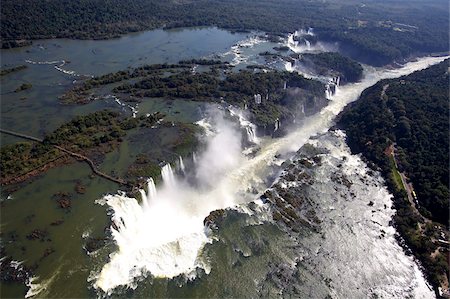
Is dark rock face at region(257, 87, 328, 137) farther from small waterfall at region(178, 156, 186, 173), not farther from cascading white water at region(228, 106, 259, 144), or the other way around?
small waterfall at region(178, 156, 186, 173)

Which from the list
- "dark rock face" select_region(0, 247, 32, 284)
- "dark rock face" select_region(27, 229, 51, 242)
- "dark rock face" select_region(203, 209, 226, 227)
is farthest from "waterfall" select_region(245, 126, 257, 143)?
"dark rock face" select_region(0, 247, 32, 284)

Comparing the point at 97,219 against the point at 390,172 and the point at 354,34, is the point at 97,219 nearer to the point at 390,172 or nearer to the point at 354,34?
the point at 390,172

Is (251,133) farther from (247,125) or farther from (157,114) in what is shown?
(157,114)

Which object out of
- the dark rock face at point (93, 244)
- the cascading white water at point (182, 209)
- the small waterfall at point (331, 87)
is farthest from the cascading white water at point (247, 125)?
the dark rock face at point (93, 244)

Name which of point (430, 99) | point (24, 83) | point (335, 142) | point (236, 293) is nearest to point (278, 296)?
point (236, 293)

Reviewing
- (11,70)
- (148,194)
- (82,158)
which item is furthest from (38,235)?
(11,70)

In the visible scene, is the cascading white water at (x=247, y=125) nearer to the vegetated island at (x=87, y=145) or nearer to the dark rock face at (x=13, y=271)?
the vegetated island at (x=87, y=145)
